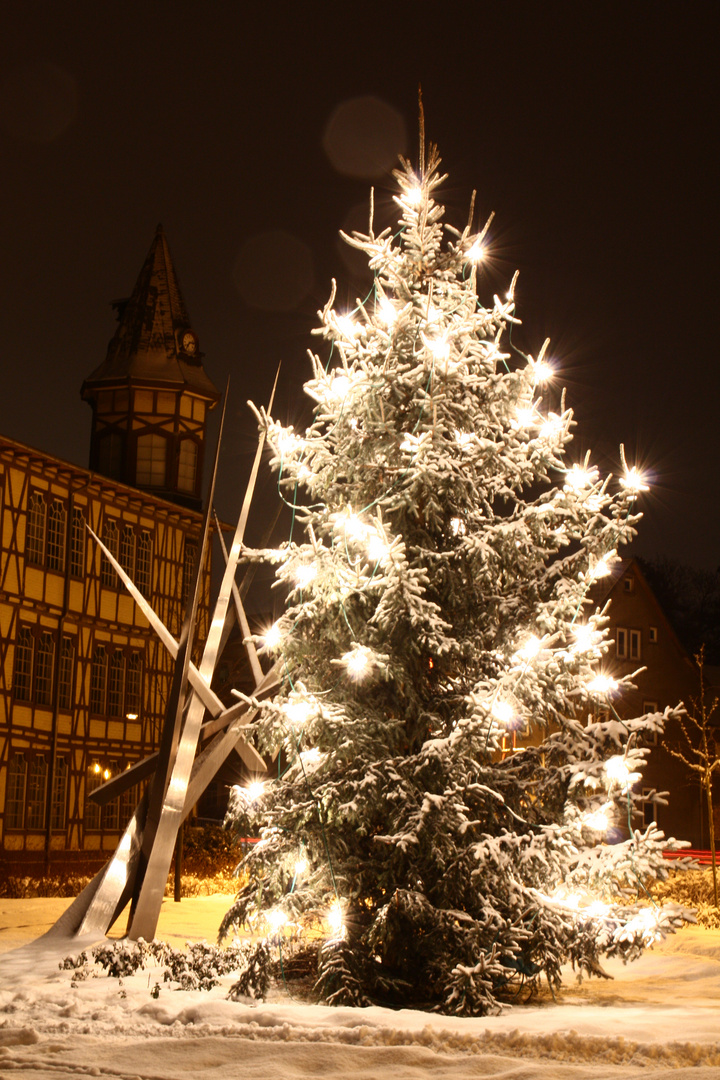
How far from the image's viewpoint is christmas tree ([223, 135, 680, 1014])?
7559 mm

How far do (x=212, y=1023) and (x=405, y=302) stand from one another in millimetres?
5569

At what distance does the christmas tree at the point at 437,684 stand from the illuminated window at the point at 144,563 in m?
19.5

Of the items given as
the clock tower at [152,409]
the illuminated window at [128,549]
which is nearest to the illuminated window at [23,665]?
the illuminated window at [128,549]

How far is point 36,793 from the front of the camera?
2409 centimetres

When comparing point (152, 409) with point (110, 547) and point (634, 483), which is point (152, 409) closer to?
point (110, 547)

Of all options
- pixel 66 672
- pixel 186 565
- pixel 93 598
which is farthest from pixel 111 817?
pixel 186 565

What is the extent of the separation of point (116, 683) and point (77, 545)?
3.64m

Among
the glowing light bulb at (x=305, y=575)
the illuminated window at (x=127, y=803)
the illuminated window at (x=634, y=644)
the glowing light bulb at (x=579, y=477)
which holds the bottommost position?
the illuminated window at (x=127, y=803)

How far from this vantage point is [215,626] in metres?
11.6

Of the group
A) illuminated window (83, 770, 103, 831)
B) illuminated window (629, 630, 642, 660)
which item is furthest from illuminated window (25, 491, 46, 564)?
illuminated window (629, 630, 642, 660)

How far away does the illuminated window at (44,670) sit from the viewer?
24406 mm

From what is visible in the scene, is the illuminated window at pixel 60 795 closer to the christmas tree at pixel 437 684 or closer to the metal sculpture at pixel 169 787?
the metal sculpture at pixel 169 787

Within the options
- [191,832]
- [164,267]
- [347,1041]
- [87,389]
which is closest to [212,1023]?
[347,1041]

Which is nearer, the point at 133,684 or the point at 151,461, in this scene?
the point at 133,684
